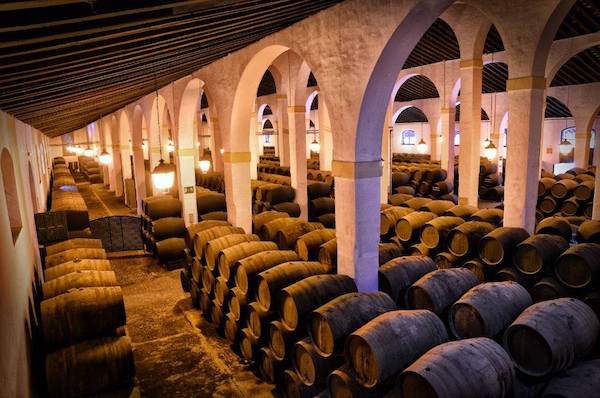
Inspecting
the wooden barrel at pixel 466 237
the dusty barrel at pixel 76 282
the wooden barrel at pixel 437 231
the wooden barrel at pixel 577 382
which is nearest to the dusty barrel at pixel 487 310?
the wooden barrel at pixel 577 382

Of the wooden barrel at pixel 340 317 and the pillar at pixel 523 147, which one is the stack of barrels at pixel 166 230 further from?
the pillar at pixel 523 147

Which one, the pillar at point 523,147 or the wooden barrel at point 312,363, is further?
the pillar at point 523,147

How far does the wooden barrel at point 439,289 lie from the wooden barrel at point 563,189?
1007 cm

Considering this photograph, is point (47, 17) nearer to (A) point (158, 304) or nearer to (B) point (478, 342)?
(B) point (478, 342)

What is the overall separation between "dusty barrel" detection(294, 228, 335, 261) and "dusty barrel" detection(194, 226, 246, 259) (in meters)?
1.79

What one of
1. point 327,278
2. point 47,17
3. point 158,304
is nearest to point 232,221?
point 158,304

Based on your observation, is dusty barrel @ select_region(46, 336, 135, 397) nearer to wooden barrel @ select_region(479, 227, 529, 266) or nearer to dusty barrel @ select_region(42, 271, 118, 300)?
dusty barrel @ select_region(42, 271, 118, 300)

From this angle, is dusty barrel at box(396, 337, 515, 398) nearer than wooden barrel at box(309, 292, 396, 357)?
Yes

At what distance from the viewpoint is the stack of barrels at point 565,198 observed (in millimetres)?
13164

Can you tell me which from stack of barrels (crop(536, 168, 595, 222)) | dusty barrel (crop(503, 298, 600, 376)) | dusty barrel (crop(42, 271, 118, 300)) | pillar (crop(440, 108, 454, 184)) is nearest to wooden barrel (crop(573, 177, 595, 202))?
stack of barrels (crop(536, 168, 595, 222))

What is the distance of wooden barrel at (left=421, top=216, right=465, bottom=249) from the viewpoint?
7934 millimetres

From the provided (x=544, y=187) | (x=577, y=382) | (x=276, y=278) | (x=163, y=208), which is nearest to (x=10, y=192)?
(x=276, y=278)

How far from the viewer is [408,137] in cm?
3838

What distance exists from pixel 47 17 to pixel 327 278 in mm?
4523
